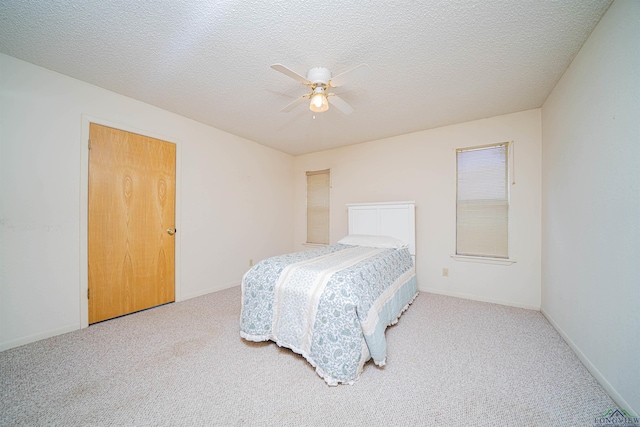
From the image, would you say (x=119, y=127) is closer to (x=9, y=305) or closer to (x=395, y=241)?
(x=9, y=305)

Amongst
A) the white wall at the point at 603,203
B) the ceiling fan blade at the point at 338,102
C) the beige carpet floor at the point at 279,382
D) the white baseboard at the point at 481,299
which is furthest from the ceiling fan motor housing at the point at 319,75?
the white baseboard at the point at 481,299

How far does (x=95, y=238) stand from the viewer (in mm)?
2318

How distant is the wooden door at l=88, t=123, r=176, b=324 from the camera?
233 cm

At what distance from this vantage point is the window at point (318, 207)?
4.41 meters

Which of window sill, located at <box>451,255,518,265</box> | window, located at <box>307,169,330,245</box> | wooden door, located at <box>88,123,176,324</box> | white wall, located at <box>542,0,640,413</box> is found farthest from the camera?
window, located at <box>307,169,330,245</box>

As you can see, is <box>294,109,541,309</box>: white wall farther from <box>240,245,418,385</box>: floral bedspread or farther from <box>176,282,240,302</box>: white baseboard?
<box>176,282,240,302</box>: white baseboard

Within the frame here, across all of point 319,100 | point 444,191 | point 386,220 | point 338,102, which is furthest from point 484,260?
point 319,100

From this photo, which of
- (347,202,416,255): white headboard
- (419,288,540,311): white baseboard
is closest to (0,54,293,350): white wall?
(347,202,416,255): white headboard

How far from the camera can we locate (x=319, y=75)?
6.30 feet

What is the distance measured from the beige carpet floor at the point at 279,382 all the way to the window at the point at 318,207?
2472mm

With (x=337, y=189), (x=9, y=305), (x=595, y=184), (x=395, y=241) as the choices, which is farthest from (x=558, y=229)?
(x=9, y=305)

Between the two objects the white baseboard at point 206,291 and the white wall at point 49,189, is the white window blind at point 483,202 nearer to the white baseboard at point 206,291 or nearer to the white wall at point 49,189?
the white baseboard at point 206,291

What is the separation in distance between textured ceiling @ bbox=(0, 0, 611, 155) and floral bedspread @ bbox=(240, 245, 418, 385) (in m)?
1.70

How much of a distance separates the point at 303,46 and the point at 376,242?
2.32 meters
